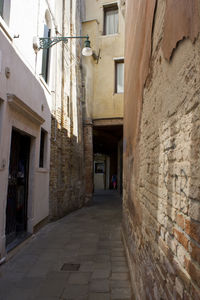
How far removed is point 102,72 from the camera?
1207 cm

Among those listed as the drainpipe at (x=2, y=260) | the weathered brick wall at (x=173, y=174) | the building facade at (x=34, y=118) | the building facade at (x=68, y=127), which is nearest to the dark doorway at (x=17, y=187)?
the building facade at (x=34, y=118)

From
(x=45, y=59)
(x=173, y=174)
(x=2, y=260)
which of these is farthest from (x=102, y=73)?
(x=173, y=174)

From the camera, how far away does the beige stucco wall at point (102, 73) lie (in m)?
11.8

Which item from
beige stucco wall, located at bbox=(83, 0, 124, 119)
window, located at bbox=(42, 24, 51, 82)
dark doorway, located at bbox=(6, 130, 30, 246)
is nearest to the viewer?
dark doorway, located at bbox=(6, 130, 30, 246)

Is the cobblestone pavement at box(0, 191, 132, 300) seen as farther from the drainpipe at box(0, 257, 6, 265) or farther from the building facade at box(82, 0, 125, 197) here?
the building facade at box(82, 0, 125, 197)

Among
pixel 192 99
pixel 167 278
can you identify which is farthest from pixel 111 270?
pixel 192 99

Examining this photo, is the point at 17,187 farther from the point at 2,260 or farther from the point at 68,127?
the point at 68,127

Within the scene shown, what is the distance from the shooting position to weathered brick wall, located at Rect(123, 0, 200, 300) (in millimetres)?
1257

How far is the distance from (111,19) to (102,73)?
2.88 meters

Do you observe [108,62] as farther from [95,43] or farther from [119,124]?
[119,124]

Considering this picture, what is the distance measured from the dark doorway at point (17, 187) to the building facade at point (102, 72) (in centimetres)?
606

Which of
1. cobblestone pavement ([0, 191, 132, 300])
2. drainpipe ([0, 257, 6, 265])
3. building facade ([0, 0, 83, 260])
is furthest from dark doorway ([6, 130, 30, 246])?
drainpipe ([0, 257, 6, 265])

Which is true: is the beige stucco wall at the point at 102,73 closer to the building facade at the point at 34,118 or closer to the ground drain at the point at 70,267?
the building facade at the point at 34,118

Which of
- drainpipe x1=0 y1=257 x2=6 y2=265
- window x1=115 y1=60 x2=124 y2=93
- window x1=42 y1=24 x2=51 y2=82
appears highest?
window x1=115 y1=60 x2=124 y2=93
